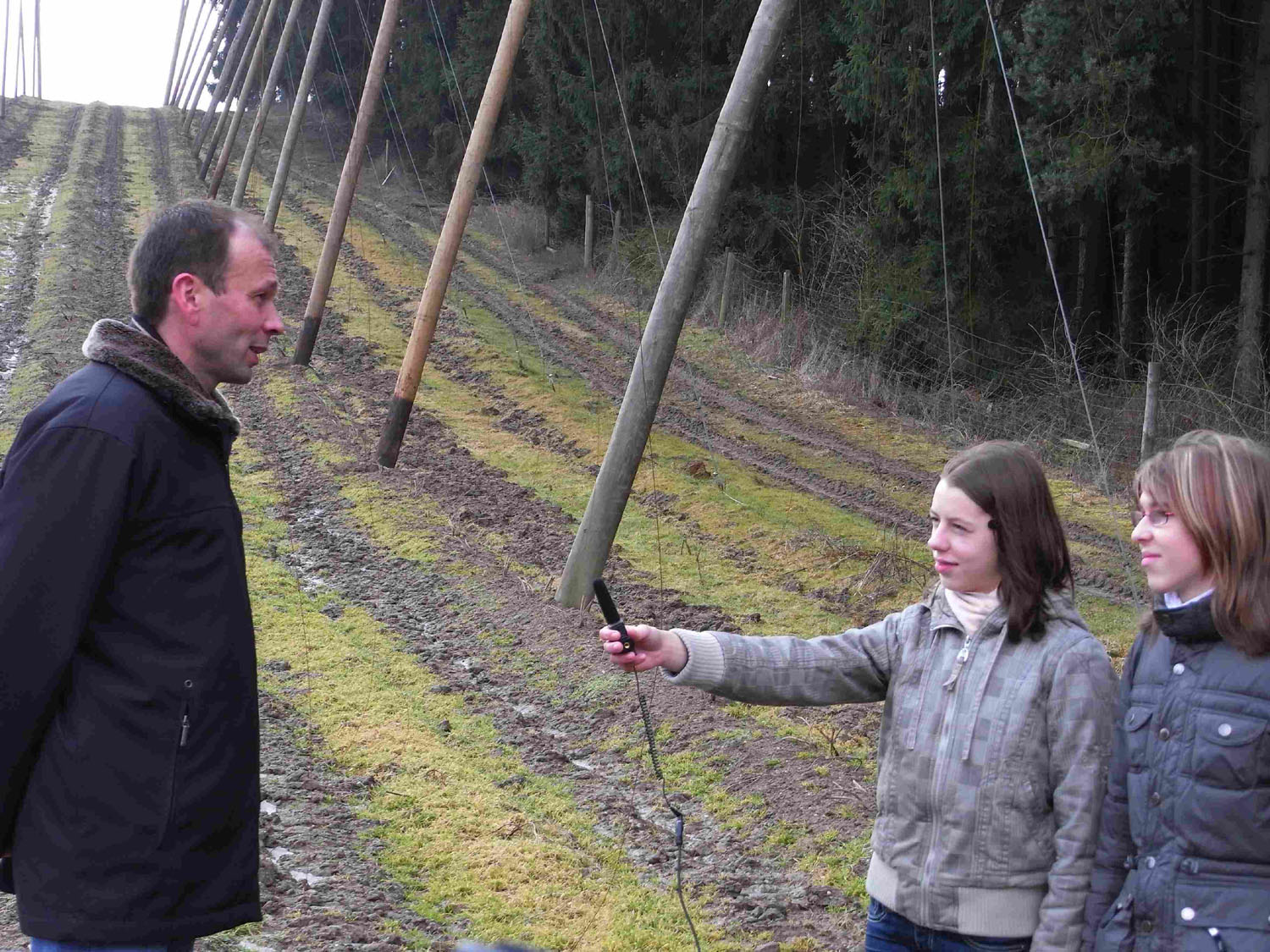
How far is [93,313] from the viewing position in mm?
18234

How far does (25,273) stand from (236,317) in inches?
824

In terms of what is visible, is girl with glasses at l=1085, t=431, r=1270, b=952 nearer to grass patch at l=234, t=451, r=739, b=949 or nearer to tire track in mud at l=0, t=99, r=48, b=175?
grass patch at l=234, t=451, r=739, b=949

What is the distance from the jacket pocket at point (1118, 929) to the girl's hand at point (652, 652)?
3.20ft

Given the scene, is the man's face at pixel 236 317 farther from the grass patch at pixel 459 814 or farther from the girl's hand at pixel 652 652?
the grass patch at pixel 459 814

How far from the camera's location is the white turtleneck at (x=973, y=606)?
2553 millimetres

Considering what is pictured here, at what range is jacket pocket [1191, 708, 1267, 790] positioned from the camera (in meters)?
2.19

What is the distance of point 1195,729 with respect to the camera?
88.9 inches

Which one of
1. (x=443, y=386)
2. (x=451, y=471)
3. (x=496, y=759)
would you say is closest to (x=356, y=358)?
(x=443, y=386)

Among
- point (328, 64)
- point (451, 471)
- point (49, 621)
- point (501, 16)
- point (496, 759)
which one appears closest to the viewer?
point (49, 621)

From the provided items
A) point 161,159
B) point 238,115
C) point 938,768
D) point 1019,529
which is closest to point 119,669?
point 938,768

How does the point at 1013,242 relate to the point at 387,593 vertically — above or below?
above

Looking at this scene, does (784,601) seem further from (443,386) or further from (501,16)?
(501,16)

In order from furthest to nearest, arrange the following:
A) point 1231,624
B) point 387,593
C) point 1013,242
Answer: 1. point 1013,242
2. point 387,593
3. point 1231,624

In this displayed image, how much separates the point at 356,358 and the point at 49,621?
16452 mm
